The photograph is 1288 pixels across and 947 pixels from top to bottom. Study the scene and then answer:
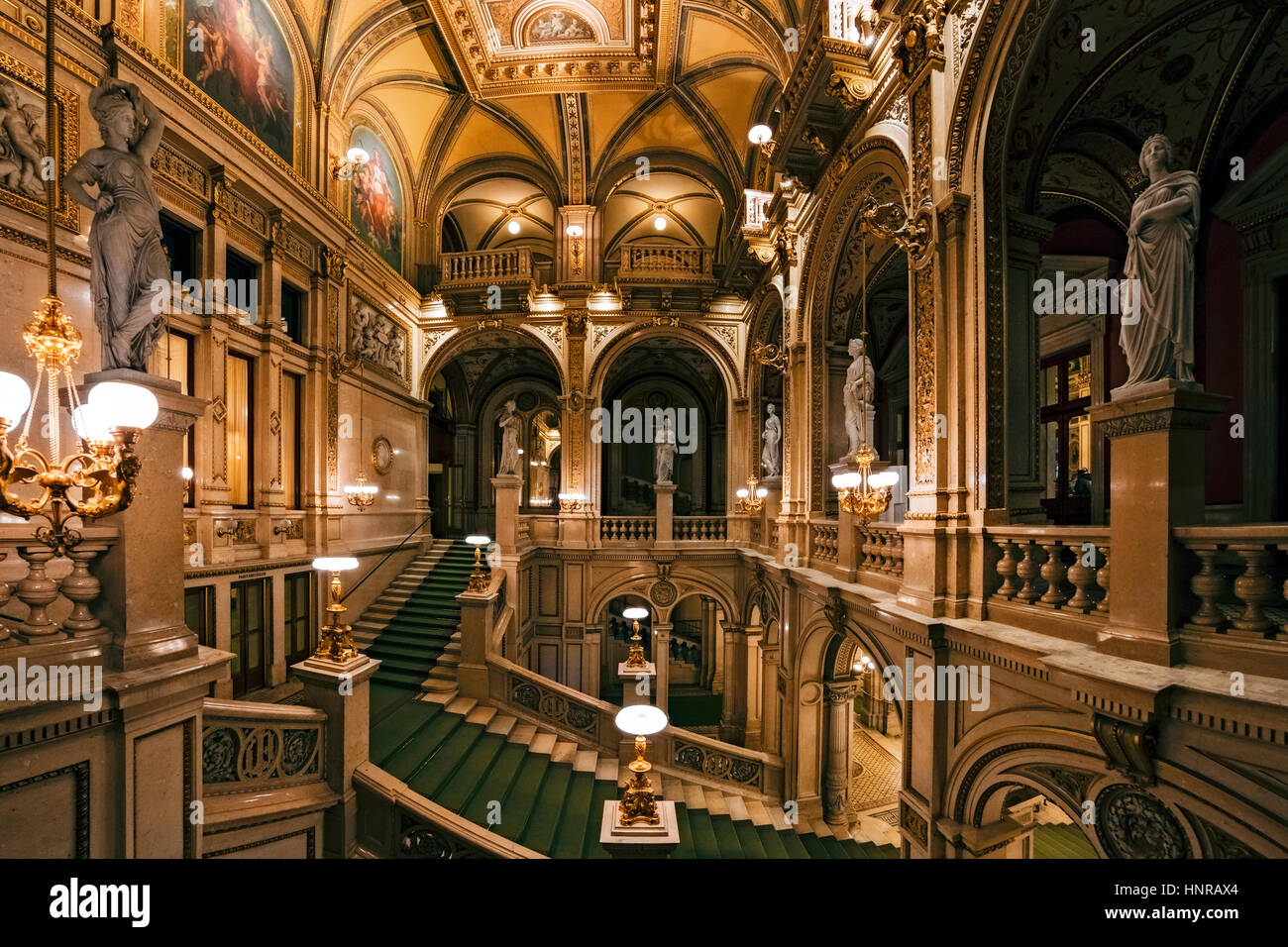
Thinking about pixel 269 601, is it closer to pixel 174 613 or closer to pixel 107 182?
pixel 174 613

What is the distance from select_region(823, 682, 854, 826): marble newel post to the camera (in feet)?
30.6

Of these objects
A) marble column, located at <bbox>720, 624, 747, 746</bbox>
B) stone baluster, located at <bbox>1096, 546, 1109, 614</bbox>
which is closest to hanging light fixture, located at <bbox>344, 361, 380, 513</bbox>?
marble column, located at <bbox>720, 624, 747, 746</bbox>

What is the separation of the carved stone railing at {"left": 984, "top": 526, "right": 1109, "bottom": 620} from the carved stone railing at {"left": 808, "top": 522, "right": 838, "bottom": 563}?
3065mm

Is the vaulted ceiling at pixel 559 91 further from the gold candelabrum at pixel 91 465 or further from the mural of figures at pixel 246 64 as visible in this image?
the gold candelabrum at pixel 91 465

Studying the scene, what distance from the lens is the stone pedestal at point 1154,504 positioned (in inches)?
125

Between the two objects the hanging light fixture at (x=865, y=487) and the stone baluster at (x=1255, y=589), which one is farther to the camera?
the hanging light fixture at (x=865, y=487)

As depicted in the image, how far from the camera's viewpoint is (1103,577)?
12.4ft

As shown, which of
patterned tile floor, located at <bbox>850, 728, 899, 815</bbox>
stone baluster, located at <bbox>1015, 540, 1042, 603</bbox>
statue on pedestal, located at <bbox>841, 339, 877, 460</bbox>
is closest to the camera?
stone baluster, located at <bbox>1015, 540, 1042, 603</bbox>

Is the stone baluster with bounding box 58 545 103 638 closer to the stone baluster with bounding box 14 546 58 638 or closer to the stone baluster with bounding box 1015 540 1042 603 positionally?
the stone baluster with bounding box 14 546 58 638

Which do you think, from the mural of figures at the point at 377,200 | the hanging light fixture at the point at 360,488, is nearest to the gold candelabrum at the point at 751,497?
the hanging light fixture at the point at 360,488

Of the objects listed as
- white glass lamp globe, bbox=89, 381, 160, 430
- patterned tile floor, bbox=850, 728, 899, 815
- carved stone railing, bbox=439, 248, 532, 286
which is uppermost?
carved stone railing, bbox=439, 248, 532, 286

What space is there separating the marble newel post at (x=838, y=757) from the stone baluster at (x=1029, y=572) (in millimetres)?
5560

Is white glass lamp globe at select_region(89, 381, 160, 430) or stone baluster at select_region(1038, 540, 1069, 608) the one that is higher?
white glass lamp globe at select_region(89, 381, 160, 430)

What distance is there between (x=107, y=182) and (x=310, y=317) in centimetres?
804
